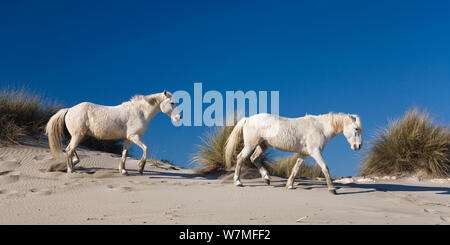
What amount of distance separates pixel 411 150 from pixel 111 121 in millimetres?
9487

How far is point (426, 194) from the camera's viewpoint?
28.4ft

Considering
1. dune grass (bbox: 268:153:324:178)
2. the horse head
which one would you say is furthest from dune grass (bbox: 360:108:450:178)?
the horse head

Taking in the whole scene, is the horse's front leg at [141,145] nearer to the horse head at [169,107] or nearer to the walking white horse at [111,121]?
the walking white horse at [111,121]

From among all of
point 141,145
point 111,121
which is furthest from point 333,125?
point 111,121

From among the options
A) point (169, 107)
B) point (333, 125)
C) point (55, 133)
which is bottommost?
point (55, 133)

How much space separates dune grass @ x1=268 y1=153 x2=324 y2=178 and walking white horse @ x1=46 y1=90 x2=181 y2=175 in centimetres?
391

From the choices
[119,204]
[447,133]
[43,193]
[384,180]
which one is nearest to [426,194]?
[384,180]

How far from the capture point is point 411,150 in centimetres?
1259

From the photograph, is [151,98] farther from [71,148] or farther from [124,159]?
[71,148]

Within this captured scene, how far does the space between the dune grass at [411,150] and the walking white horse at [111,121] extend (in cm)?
754

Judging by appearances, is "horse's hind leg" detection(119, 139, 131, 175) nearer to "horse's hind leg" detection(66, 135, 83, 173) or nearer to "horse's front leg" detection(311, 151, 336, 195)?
"horse's hind leg" detection(66, 135, 83, 173)

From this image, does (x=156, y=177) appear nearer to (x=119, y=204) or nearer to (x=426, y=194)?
(x=119, y=204)

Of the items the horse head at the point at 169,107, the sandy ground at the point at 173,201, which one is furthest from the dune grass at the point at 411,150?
the horse head at the point at 169,107

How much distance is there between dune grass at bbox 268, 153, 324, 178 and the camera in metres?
12.2
